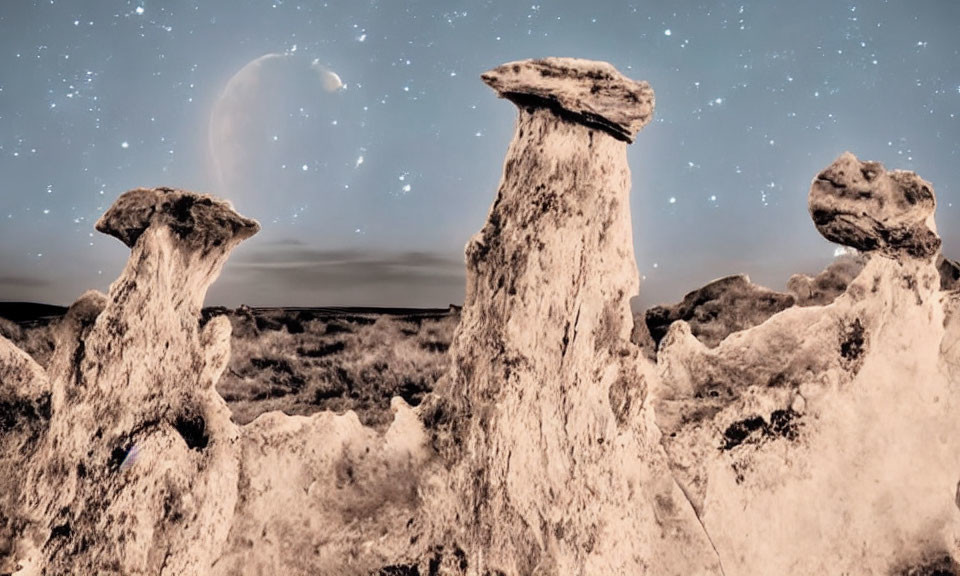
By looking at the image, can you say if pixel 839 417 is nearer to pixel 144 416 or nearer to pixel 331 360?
pixel 144 416

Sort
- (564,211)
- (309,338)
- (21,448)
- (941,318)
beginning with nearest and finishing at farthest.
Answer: (21,448) → (564,211) → (941,318) → (309,338)

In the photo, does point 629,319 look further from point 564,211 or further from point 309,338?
point 309,338

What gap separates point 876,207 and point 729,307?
1910 mm

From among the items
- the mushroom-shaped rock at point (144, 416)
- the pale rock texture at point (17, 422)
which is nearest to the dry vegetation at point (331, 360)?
the mushroom-shaped rock at point (144, 416)

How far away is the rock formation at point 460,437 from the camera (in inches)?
73.1

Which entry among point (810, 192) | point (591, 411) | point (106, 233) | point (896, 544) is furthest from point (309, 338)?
point (896, 544)

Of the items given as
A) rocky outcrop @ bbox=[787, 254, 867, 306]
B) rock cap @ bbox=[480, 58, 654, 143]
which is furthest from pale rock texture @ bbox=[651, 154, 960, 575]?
Result: rocky outcrop @ bbox=[787, 254, 867, 306]

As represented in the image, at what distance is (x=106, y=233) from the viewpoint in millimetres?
1987

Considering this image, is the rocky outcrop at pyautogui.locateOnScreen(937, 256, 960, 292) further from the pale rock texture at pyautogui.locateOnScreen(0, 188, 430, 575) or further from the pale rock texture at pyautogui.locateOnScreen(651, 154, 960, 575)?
the pale rock texture at pyautogui.locateOnScreen(0, 188, 430, 575)

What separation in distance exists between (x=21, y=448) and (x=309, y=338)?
2.42 metres

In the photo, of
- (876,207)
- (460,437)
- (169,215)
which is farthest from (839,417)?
(169,215)

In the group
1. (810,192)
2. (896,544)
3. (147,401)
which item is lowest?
(896,544)

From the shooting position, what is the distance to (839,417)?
248cm

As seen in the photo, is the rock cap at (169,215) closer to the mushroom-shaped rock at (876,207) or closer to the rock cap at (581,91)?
the rock cap at (581,91)
